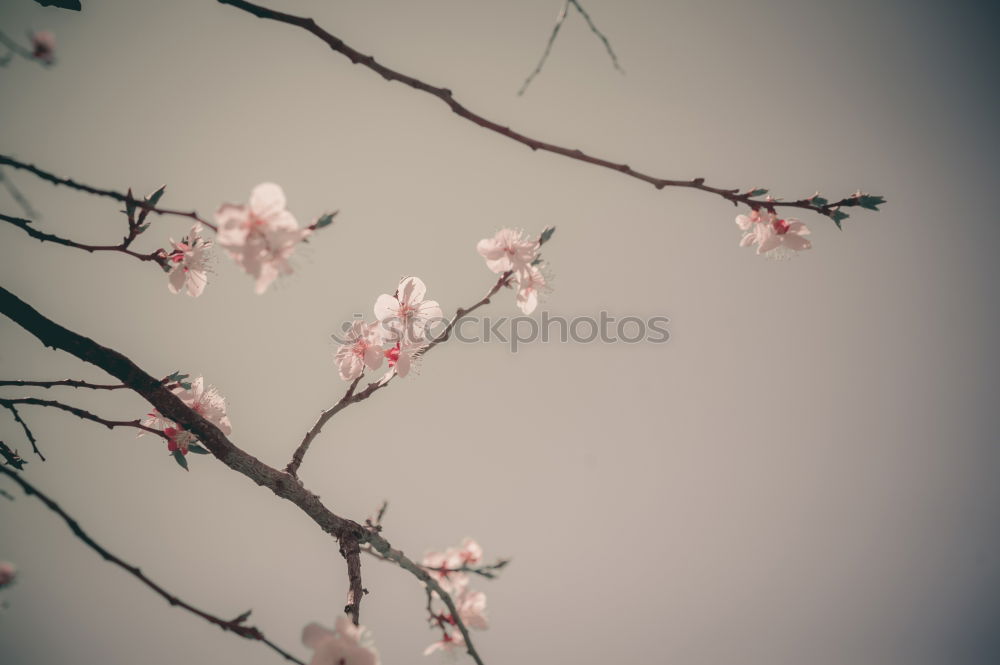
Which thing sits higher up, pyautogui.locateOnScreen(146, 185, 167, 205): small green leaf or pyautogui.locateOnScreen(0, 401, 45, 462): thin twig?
pyautogui.locateOnScreen(146, 185, 167, 205): small green leaf

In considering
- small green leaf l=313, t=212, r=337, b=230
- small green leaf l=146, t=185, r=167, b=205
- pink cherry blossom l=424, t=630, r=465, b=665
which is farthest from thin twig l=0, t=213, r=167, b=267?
pink cherry blossom l=424, t=630, r=465, b=665

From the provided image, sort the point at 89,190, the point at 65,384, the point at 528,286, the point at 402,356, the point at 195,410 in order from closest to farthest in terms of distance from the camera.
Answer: the point at 89,190, the point at 65,384, the point at 195,410, the point at 402,356, the point at 528,286

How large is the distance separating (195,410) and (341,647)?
716 millimetres

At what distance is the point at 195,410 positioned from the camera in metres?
1.29

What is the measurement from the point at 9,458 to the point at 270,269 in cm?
88

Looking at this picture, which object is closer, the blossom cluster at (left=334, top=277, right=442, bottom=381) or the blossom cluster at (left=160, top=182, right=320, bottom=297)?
the blossom cluster at (left=160, top=182, right=320, bottom=297)

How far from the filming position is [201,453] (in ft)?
3.86

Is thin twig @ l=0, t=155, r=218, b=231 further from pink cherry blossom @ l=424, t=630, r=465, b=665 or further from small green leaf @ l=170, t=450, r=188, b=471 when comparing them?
pink cherry blossom @ l=424, t=630, r=465, b=665

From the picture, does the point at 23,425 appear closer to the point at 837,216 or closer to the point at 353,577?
the point at 353,577

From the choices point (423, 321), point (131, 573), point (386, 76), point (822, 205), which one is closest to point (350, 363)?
point (423, 321)

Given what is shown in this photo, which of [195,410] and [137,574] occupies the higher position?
[195,410]

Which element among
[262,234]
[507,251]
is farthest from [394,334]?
[262,234]

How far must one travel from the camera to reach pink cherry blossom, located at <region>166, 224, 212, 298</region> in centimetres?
134

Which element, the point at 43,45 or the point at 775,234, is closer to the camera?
the point at 43,45
